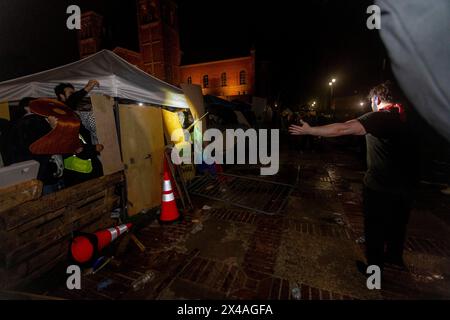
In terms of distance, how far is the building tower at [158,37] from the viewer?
4100cm

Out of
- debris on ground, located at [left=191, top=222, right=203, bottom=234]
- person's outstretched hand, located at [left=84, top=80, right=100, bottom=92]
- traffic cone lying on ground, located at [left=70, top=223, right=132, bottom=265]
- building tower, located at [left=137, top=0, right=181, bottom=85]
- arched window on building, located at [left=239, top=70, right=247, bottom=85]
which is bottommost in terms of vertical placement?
debris on ground, located at [left=191, top=222, right=203, bottom=234]

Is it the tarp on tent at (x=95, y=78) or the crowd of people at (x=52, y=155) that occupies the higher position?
the tarp on tent at (x=95, y=78)

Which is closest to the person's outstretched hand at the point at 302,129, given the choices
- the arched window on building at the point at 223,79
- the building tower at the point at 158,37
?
the arched window on building at the point at 223,79

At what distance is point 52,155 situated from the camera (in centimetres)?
329

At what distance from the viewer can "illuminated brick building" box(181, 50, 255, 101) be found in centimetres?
3972

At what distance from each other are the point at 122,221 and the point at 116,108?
2.45 meters

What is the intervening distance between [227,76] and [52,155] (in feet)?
137

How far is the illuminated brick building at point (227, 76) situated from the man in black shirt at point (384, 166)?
38.5m

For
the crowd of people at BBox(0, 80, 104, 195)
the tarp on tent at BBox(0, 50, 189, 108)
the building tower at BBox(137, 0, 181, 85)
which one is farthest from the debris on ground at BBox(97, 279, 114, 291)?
the building tower at BBox(137, 0, 181, 85)

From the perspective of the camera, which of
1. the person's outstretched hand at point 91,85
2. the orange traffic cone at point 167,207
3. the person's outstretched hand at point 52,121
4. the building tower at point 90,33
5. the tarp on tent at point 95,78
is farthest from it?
the building tower at point 90,33

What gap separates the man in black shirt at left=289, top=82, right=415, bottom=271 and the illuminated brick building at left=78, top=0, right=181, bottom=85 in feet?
143

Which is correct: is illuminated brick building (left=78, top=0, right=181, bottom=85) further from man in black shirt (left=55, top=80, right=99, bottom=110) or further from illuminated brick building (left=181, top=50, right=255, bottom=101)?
man in black shirt (left=55, top=80, right=99, bottom=110)

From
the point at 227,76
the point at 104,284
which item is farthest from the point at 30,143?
the point at 227,76

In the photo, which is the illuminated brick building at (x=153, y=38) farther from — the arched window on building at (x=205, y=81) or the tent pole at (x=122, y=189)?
the tent pole at (x=122, y=189)
